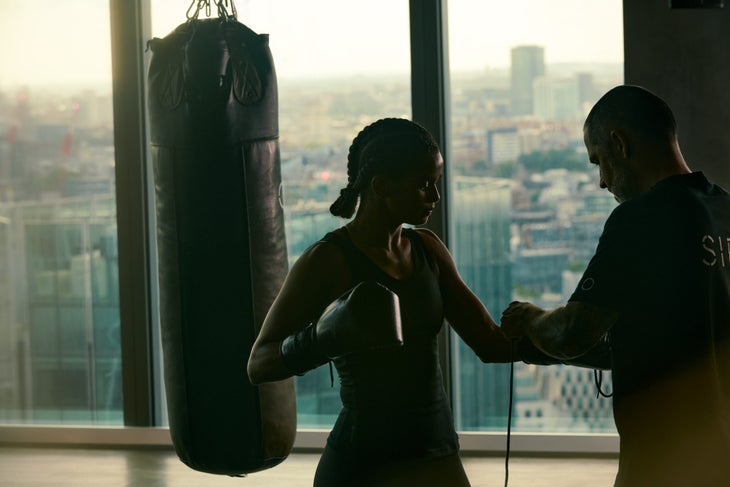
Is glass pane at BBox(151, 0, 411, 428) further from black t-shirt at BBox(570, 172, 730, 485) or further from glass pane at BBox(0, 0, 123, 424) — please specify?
black t-shirt at BBox(570, 172, 730, 485)

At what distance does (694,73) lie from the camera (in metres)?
4.16

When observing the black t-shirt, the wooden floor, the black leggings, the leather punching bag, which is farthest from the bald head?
the wooden floor

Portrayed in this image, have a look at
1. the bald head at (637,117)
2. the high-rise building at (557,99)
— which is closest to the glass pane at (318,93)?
the high-rise building at (557,99)

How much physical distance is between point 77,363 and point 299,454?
1.32 m

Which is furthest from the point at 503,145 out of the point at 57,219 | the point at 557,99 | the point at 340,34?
the point at 57,219

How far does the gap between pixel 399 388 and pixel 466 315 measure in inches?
11.0

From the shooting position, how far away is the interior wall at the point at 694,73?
413 cm

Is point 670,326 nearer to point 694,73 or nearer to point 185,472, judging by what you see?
point 694,73

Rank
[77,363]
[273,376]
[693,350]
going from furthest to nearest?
[77,363] < [273,376] < [693,350]

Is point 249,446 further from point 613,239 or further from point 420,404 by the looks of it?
point 613,239

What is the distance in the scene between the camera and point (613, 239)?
1.86 metres

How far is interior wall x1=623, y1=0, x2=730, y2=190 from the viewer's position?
4129mm

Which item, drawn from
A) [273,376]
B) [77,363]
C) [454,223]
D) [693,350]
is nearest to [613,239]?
[693,350]

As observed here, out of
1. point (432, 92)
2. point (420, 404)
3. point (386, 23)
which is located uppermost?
point (386, 23)
